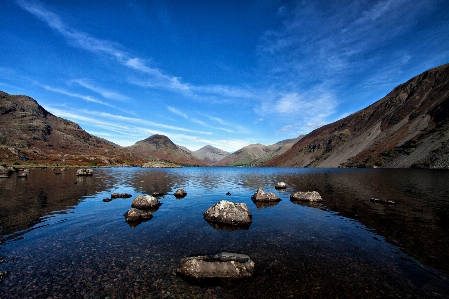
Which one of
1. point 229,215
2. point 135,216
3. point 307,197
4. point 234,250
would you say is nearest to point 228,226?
point 229,215

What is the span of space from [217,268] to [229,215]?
11.3 meters

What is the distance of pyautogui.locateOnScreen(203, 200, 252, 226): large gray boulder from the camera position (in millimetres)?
23183

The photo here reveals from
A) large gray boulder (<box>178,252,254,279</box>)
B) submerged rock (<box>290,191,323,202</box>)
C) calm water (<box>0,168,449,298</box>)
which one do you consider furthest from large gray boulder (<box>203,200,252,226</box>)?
submerged rock (<box>290,191,323,202</box>)

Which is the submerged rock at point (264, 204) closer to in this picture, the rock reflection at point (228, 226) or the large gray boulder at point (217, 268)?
the rock reflection at point (228, 226)

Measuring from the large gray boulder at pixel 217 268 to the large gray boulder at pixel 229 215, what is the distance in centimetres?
1018

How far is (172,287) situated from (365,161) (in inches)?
8582

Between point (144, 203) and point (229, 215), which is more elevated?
point (229, 215)

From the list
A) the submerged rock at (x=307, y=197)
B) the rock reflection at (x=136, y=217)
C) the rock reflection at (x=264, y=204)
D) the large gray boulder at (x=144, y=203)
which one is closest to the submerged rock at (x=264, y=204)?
the rock reflection at (x=264, y=204)

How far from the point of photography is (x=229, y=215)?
2364 centimetres

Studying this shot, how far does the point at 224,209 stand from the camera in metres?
24.5

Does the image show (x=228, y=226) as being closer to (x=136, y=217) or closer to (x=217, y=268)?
(x=217, y=268)

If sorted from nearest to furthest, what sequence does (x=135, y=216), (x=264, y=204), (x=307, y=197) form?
(x=135, y=216) → (x=264, y=204) → (x=307, y=197)

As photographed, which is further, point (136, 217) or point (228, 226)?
point (136, 217)

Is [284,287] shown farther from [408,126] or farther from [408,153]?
[408,126]
